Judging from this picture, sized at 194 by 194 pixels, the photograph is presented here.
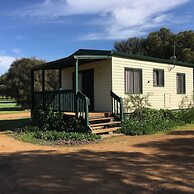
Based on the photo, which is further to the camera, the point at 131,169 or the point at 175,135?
the point at 175,135

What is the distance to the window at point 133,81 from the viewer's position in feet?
50.6

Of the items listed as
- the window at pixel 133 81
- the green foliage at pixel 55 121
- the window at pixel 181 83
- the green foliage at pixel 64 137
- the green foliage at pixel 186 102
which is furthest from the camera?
the green foliage at pixel 186 102

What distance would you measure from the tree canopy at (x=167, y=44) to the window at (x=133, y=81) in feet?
63.6

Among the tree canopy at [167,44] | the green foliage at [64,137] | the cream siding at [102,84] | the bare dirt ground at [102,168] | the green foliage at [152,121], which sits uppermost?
the tree canopy at [167,44]

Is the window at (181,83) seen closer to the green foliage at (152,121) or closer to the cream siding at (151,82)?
the cream siding at (151,82)

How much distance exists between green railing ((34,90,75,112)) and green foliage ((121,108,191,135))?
2.46 m

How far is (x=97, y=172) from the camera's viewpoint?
21.8 ft

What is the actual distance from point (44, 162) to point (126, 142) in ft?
12.1

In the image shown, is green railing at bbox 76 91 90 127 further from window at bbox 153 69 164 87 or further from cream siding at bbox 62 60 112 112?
window at bbox 153 69 164 87

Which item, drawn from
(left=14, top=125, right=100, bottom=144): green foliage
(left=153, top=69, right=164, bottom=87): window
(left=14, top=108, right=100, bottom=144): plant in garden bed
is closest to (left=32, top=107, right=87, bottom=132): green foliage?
(left=14, top=108, right=100, bottom=144): plant in garden bed

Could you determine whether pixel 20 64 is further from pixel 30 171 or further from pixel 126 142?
pixel 30 171

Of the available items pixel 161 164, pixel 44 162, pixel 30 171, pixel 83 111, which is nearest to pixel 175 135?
pixel 83 111

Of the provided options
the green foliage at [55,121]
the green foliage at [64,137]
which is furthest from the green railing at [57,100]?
the green foliage at [64,137]

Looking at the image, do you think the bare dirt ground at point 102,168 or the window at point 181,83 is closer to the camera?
the bare dirt ground at point 102,168
